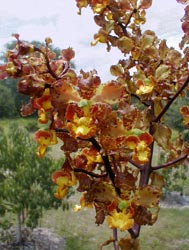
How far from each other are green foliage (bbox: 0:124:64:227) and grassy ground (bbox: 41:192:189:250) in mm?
937

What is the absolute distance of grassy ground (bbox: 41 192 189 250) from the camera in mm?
4500

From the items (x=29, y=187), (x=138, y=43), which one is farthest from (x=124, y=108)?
(x=29, y=187)

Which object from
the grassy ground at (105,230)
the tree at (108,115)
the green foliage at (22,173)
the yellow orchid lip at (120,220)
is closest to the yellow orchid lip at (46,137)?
the tree at (108,115)

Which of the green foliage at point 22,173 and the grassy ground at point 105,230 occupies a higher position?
the green foliage at point 22,173

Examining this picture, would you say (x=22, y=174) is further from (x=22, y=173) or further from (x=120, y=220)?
(x=120, y=220)

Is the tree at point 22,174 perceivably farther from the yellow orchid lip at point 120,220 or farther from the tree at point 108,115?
the yellow orchid lip at point 120,220

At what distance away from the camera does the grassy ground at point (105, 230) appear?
4500mm

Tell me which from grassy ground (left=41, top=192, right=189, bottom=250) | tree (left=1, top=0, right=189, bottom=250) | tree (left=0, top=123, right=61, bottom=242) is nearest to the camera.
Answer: tree (left=1, top=0, right=189, bottom=250)

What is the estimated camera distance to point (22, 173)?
12.3ft

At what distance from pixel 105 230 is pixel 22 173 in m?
1.63

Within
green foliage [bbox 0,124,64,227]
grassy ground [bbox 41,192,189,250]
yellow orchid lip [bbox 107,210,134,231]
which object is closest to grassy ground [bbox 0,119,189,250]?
grassy ground [bbox 41,192,189,250]

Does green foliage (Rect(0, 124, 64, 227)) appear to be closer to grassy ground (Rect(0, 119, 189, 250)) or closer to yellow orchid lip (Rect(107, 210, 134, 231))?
grassy ground (Rect(0, 119, 189, 250))

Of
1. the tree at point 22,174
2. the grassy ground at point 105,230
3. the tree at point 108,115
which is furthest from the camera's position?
the grassy ground at point 105,230

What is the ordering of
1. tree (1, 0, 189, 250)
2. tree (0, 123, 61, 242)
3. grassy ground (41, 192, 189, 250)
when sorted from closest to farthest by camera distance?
tree (1, 0, 189, 250)
tree (0, 123, 61, 242)
grassy ground (41, 192, 189, 250)
